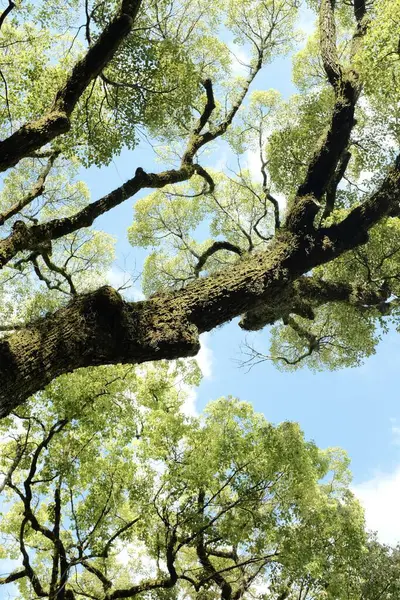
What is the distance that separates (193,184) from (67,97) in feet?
27.1

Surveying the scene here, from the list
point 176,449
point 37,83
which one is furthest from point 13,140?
point 176,449

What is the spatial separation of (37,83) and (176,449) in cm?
736

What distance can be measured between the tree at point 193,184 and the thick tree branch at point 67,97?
1.0 inches

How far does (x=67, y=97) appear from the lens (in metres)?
6.23

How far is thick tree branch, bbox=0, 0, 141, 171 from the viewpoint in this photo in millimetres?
5668

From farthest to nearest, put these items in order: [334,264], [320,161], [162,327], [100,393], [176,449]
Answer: [334,264]
[176,449]
[100,393]
[320,161]
[162,327]

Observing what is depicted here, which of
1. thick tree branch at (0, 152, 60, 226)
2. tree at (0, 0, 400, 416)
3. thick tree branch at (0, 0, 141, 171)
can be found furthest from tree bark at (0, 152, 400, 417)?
thick tree branch at (0, 152, 60, 226)

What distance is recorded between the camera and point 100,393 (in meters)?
8.66

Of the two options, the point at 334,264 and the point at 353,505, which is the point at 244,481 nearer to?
the point at 353,505

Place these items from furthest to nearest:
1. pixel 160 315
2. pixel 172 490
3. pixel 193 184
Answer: pixel 193 184 → pixel 172 490 → pixel 160 315

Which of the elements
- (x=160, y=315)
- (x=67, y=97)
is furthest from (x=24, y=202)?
(x=160, y=315)

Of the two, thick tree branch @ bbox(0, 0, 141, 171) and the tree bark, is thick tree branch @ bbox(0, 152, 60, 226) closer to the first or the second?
thick tree branch @ bbox(0, 0, 141, 171)

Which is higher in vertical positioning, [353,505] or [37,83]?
[37,83]

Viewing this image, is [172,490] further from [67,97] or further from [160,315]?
[67,97]
